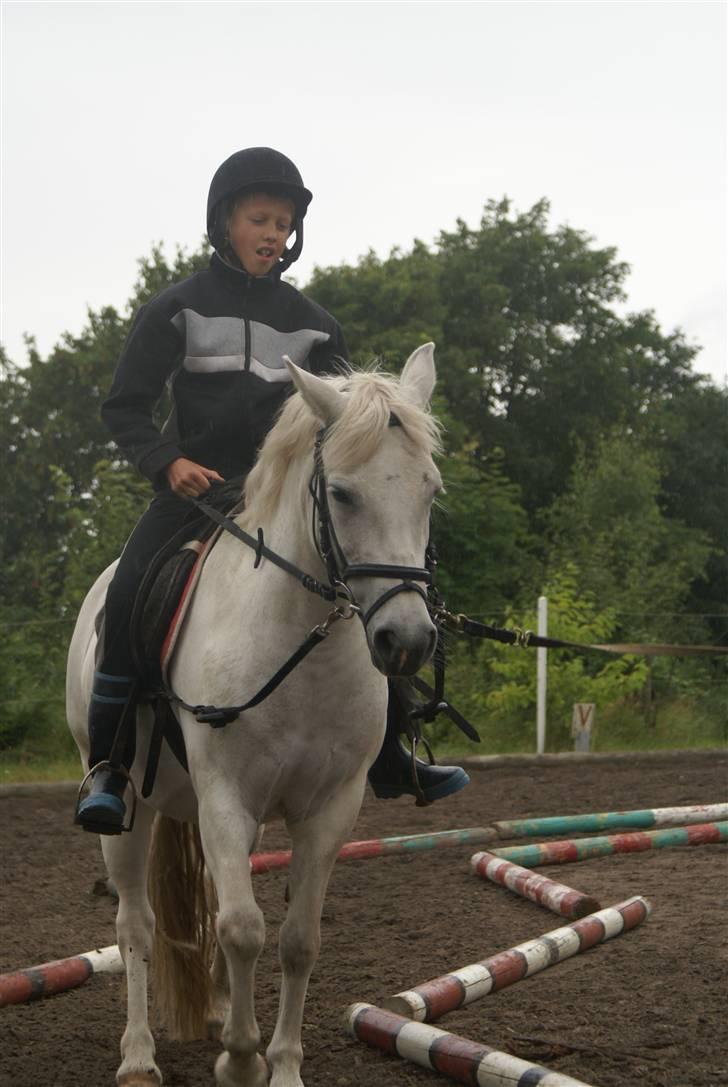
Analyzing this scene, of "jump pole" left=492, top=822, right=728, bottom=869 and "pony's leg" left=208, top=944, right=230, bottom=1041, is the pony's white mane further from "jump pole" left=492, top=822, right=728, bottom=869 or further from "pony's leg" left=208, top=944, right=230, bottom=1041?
"jump pole" left=492, top=822, right=728, bottom=869

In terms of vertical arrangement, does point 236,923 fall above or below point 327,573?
below

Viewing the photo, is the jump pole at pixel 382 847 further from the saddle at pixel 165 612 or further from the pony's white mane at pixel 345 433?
the pony's white mane at pixel 345 433

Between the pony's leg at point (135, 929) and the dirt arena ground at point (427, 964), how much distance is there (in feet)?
0.43

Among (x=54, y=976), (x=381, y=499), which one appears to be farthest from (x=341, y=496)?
(x=54, y=976)

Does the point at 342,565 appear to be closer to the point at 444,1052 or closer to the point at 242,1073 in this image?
the point at 444,1052

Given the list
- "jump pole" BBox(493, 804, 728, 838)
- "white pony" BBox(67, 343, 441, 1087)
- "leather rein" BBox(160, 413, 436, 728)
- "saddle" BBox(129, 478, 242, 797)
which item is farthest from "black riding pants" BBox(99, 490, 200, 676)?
"jump pole" BBox(493, 804, 728, 838)

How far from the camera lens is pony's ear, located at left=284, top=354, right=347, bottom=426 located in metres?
3.55

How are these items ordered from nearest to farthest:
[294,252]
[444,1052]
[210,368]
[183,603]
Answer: [444,1052] < [183,603] < [210,368] < [294,252]

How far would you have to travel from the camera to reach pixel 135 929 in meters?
4.49

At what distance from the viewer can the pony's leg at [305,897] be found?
389 cm

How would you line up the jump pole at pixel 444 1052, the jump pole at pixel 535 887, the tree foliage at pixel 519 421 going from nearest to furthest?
the jump pole at pixel 444 1052, the jump pole at pixel 535 887, the tree foliage at pixel 519 421

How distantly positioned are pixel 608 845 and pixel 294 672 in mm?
3973

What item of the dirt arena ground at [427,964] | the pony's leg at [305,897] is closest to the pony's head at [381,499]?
the pony's leg at [305,897]

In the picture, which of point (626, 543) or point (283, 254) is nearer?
point (283, 254)
